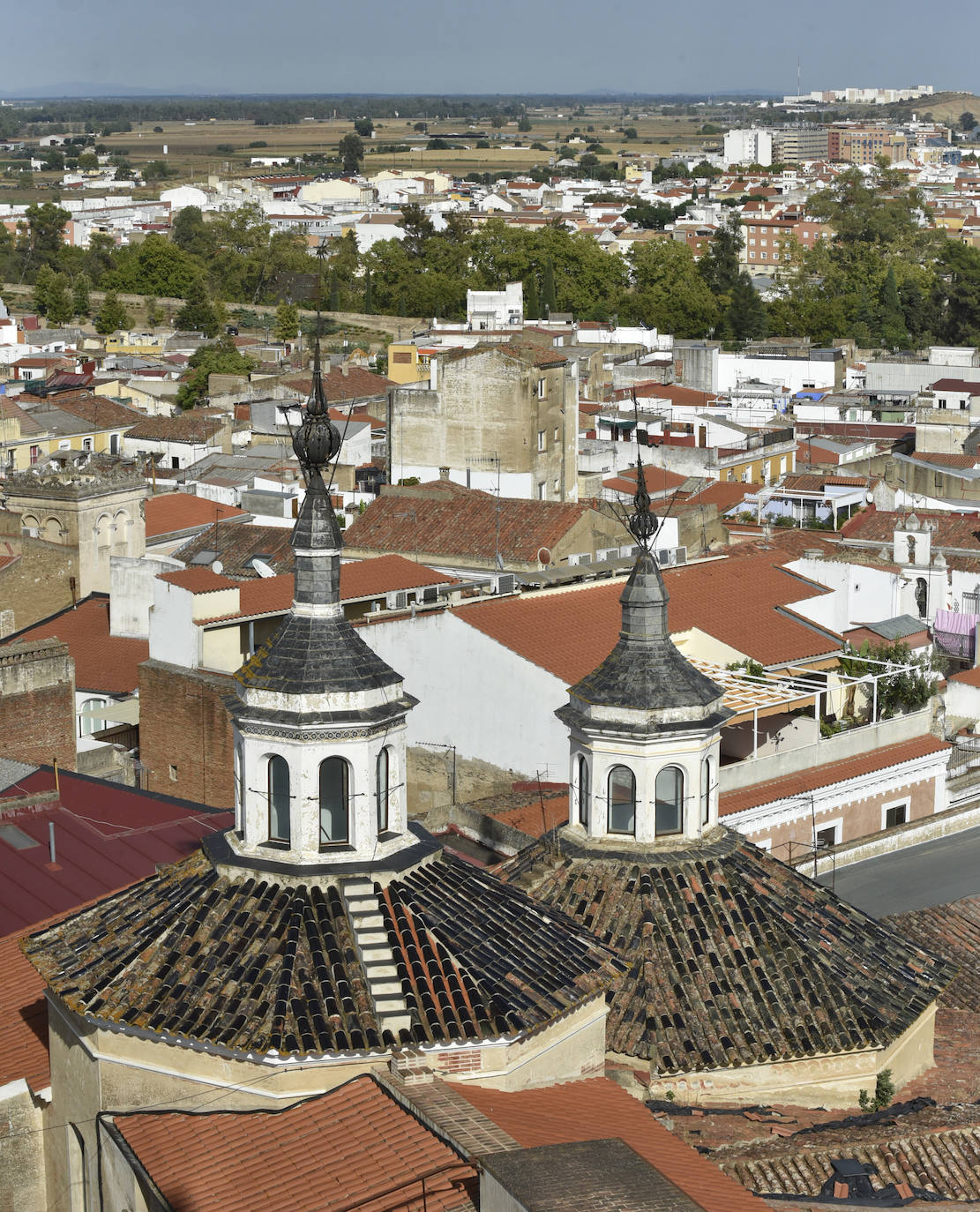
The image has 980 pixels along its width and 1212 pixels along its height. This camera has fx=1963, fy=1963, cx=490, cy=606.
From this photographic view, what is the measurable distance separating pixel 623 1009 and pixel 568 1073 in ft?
6.80

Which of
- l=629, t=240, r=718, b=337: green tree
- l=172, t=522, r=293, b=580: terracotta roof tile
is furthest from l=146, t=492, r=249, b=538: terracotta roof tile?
l=629, t=240, r=718, b=337: green tree

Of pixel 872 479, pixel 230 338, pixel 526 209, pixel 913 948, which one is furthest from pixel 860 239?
pixel 913 948

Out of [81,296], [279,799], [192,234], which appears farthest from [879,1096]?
[192,234]

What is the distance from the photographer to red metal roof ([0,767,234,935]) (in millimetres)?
15680

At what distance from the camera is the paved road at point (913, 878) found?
18.2m

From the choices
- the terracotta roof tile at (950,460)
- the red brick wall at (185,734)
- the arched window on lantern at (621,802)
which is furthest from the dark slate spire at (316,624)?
the terracotta roof tile at (950,460)

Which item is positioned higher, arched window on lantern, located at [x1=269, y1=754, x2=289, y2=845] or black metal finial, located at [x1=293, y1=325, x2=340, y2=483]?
black metal finial, located at [x1=293, y1=325, x2=340, y2=483]

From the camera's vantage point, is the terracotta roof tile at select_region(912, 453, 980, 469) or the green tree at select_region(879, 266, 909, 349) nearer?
the terracotta roof tile at select_region(912, 453, 980, 469)

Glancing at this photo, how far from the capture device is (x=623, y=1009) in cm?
1296

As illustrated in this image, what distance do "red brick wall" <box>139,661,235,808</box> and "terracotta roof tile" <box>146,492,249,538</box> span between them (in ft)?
38.0

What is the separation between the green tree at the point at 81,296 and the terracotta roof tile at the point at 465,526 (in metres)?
59.8

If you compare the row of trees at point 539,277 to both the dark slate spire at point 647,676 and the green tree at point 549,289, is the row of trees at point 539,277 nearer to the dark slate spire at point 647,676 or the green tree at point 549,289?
the green tree at point 549,289

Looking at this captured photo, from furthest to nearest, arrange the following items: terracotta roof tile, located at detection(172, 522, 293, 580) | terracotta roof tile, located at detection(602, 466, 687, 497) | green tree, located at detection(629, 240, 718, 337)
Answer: green tree, located at detection(629, 240, 718, 337), terracotta roof tile, located at detection(602, 466, 687, 497), terracotta roof tile, located at detection(172, 522, 293, 580)

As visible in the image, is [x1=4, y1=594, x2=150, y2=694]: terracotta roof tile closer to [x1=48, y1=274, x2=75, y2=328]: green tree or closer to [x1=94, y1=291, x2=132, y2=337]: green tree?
[x1=94, y1=291, x2=132, y2=337]: green tree
